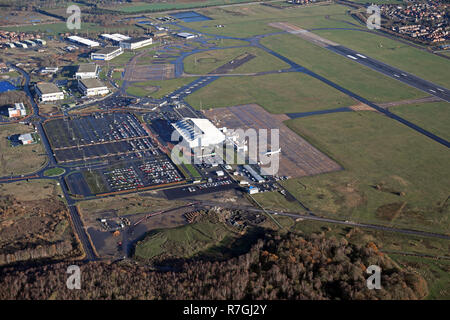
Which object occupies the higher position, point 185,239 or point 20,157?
point 20,157

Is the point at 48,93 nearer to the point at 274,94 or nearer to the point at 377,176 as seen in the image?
the point at 274,94

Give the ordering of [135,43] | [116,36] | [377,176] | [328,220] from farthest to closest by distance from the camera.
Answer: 1. [116,36]
2. [135,43]
3. [377,176]
4. [328,220]

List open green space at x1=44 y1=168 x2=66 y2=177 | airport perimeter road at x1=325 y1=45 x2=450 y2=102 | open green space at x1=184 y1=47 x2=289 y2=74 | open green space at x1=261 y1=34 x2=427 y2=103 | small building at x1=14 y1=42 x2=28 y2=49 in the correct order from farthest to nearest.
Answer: small building at x1=14 y1=42 x2=28 y2=49 → open green space at x1=184 y1=47 x2=289 y2=74 → airport perimeter road at x1=325 y1=45 x2=450 y2=102 → open green space at x1=261 y1=34 x2=427 y2=103 → open green space at x1=44 y1=168 x2=66 y2=177

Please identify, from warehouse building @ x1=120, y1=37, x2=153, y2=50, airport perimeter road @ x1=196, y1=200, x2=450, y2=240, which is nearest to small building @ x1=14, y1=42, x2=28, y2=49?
warehouse building @ x1=120, y1=37, x2=153, y2=50

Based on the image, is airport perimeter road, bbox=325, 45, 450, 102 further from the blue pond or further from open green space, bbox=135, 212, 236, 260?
the blue pond

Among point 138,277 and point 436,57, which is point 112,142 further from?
point 436,57

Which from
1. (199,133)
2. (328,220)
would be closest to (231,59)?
(199,133)
